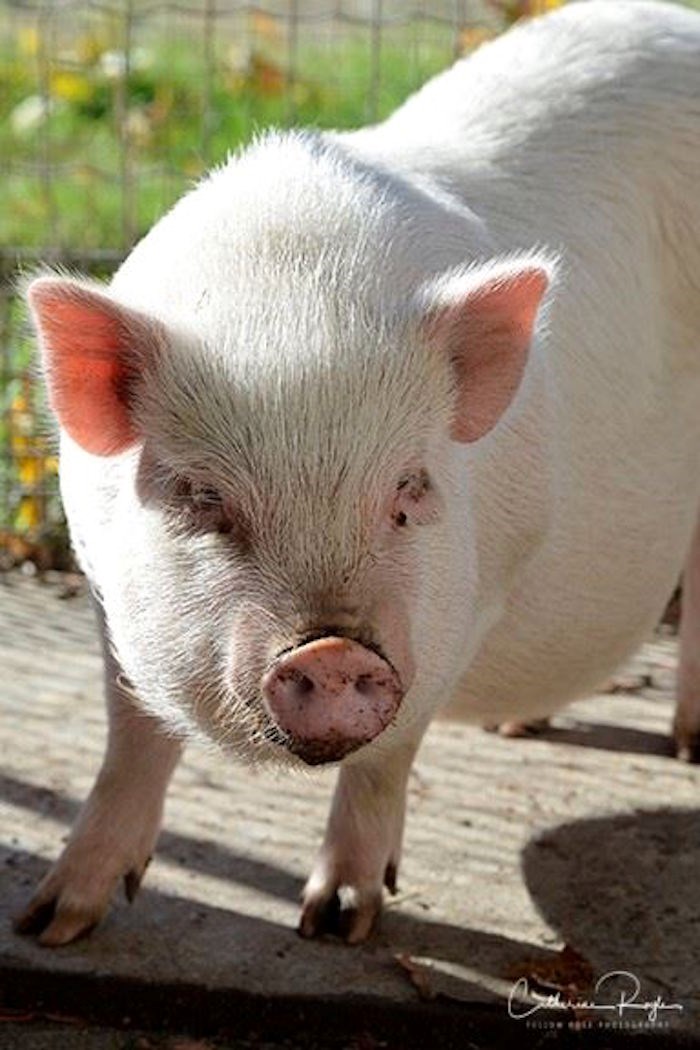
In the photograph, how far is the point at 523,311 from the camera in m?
3.01

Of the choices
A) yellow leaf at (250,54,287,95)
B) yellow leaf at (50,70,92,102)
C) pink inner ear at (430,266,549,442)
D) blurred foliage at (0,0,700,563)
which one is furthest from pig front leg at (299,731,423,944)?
yellow leaf at (50,70,92,102)

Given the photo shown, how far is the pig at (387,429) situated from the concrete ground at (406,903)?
12 cm

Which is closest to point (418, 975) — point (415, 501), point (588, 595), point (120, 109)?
point (588, 595)

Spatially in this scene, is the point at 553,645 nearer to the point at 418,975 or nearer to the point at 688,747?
the point at 418,975

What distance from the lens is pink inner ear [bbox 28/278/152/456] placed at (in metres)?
2.90

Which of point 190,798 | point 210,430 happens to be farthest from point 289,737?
point 190,798

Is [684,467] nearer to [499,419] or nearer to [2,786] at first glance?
[499,419]

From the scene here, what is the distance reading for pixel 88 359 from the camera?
9.73ft

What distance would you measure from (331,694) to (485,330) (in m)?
0.67

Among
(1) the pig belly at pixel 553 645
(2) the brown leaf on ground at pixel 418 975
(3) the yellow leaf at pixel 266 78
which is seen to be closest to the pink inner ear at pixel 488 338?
(1) the pig belly at pixel 553 645

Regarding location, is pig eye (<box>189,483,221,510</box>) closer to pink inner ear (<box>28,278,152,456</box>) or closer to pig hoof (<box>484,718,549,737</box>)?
pink inner ear (<box>28,278,152,456</box>)

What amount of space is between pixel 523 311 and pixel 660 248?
1.07m

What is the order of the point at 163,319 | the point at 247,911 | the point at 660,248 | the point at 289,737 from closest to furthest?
the point at 289,737
the point at 163,319
the point at 247,911
the point at 660,248

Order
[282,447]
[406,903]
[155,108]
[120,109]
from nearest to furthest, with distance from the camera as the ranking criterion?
[282,447] < [406,903] < [120,109] < [155,108]
